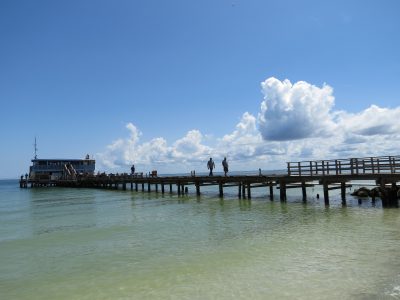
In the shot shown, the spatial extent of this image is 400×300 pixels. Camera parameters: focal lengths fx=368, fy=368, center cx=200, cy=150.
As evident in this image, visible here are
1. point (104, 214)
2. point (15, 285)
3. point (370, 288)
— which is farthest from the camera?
point (104, 214)

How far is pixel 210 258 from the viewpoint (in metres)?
12.1

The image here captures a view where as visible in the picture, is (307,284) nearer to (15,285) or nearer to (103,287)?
(103,287)

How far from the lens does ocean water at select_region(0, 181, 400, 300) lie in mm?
9133

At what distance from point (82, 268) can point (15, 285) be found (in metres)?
1.96

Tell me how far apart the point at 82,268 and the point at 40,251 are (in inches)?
158

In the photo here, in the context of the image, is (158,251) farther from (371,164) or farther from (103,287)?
(371,164)

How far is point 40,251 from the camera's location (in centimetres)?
1466

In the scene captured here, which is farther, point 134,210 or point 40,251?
point 134,210

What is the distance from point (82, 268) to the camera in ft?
38.2

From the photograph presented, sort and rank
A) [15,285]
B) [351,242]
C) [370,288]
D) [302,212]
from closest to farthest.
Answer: [370,288] < [15,285] < [351,242] < [302,212]

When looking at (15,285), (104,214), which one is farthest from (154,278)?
(104,214)

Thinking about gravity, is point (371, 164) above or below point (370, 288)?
above

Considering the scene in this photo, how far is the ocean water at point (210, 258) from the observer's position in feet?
30.0

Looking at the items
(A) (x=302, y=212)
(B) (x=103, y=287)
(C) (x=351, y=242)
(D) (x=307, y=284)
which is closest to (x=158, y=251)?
(B) (x=103, y=287)
